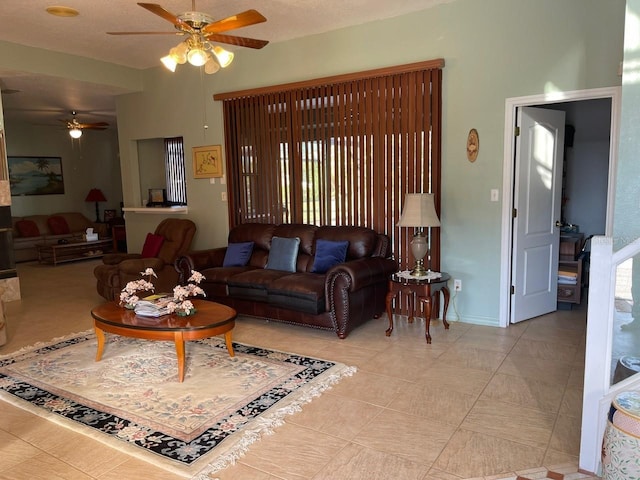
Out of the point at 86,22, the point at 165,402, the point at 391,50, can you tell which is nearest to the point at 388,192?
the point at 391,50

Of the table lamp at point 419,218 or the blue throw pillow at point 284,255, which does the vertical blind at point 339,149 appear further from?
the blue throw pillow at point 284,255

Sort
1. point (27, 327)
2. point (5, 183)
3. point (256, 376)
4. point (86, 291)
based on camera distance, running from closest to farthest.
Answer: point (256, 376), point (27, 327), point (5, 183), point (86, 291)

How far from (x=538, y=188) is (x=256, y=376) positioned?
10.5 ft

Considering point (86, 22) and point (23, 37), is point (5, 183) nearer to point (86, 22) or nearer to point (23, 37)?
point (23, 37)

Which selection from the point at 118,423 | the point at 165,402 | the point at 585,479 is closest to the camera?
the point at 585,479

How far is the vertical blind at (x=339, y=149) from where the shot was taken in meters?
4.59

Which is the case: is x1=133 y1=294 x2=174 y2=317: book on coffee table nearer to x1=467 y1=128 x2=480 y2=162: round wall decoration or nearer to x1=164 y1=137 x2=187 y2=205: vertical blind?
x1=467 y1=128 x2=480 y2=162: round wall decoration

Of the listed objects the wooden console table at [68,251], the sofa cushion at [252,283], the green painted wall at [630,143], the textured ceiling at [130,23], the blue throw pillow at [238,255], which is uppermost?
the textured ceiling at [130,23]

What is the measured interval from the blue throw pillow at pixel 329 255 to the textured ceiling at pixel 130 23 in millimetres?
2219

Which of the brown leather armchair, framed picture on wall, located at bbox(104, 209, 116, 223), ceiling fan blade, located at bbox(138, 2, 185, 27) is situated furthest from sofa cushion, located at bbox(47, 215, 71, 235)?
ceiling fan blade, located at bbox(138, 2, 185, 27)

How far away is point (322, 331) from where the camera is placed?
4.41 meters

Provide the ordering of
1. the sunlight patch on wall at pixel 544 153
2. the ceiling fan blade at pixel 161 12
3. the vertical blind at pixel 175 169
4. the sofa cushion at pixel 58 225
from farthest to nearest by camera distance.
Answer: the sofa cushion at pixel 58 225 → the vertical blind at pixel 175 169 → the sunlight patch on wall at pixel 544 153 → the ceiling fan blade at pixel 161 12

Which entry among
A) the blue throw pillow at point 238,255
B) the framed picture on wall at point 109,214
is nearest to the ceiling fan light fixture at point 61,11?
the blue throw pillow at point 238,255

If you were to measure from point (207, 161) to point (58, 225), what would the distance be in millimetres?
5319
